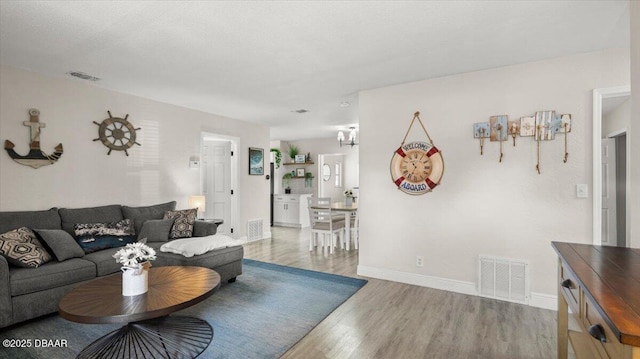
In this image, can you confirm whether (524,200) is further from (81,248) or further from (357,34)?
(81,248)

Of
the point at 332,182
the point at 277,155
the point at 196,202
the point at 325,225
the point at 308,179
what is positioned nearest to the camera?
the point at 196,202

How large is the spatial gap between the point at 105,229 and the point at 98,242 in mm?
189

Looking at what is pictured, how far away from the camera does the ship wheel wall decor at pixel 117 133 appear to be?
4.08 meters

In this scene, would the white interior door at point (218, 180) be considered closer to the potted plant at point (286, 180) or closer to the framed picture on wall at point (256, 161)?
the framed picture on wall at point (256, 161)

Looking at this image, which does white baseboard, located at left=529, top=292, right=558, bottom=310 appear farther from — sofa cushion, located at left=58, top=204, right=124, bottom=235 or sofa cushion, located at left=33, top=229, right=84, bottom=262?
sofa cushion, located at left=58, top=204, right=124, bottom=235

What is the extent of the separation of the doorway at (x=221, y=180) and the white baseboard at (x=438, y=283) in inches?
121

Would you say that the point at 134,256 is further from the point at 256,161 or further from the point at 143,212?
the point at 256,161

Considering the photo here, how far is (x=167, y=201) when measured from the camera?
190 inches

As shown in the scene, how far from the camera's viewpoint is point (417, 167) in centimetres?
376

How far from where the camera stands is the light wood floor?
229 centimetres

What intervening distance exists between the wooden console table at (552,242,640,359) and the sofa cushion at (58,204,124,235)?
4423 millimetres

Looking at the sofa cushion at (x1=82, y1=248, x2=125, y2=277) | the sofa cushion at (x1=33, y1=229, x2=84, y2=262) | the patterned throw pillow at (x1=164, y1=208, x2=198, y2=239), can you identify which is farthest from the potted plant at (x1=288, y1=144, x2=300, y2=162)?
the sofa cushion at (x1=33, y1=229, x2=84, y2=262)

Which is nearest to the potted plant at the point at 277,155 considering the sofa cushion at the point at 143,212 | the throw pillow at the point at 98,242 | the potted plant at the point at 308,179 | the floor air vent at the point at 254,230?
the potted plant at the point at 308,179

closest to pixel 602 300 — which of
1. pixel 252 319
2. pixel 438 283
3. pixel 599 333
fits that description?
pixel 599 333
